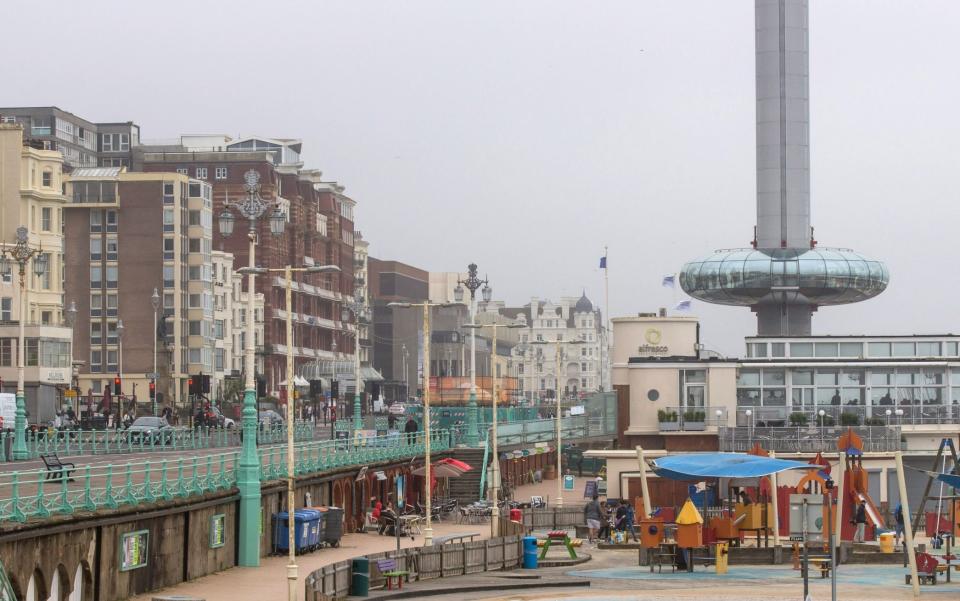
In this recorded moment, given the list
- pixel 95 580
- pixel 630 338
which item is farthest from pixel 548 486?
pixel 95 580

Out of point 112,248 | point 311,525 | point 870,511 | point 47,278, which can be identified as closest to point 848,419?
point 870,511

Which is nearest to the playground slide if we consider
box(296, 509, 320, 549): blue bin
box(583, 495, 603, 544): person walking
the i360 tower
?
box(583, 495, 603, 544): person walking

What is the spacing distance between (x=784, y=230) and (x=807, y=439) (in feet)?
157

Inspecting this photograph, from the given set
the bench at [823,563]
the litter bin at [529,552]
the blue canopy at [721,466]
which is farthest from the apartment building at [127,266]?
the bench at [823,563]

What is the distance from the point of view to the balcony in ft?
252

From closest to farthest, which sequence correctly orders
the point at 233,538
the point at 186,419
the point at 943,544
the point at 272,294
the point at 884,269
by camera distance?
1. the point at 233,538
2. the point at 943,544
3. the point at 186,419
4. the point at 884,269
5. the point at 272,294

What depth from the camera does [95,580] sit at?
3381cm

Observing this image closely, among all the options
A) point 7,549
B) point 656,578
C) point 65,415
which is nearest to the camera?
point 7,549

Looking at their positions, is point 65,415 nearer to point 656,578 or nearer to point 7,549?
point 656,578

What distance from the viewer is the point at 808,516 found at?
52.9 m

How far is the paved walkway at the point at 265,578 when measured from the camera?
36.9 meters

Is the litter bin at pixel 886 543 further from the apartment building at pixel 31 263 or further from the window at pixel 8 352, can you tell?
the window at pixel 8 352

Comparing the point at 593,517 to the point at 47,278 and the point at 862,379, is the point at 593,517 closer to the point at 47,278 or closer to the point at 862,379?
the point at 862,379

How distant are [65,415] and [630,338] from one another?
30.7m
